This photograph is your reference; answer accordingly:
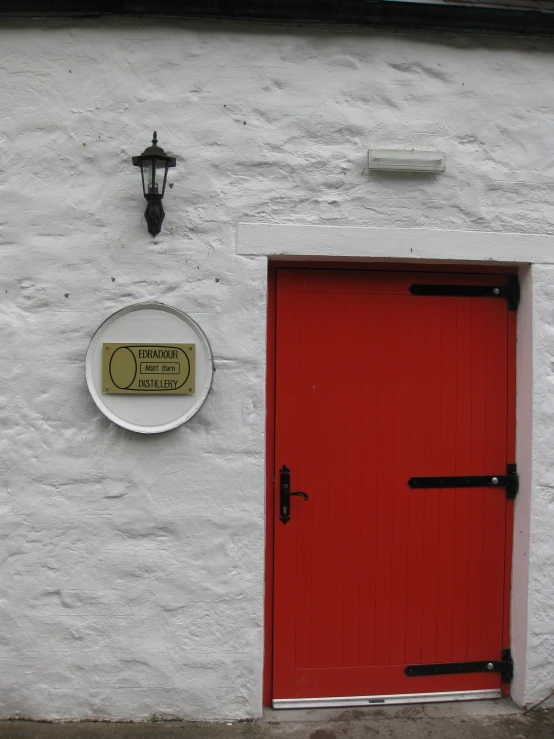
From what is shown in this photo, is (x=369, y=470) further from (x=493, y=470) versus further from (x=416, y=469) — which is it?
(x=493, y=470)

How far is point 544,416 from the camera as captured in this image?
11.6ft

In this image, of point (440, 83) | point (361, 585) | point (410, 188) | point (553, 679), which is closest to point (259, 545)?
point (361, 585)

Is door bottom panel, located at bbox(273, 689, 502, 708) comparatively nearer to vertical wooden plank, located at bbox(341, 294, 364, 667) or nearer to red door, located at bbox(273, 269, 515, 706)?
red door, located at bbox(273, 269, 515, 706)

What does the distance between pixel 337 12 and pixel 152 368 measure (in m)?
2.03

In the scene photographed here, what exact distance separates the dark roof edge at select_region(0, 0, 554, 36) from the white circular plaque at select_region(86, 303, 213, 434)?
1.49 metres

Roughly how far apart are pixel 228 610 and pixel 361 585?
734 mm

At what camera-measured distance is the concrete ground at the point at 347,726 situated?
3305 millimetres

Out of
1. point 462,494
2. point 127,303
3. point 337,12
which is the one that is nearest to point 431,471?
point 462,494

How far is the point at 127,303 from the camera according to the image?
339 centimetres

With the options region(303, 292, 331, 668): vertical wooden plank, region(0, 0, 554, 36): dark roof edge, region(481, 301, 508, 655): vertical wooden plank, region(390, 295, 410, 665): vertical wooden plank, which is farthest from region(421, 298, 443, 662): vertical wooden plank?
region(0, 0, 554, 36): dark roof edge

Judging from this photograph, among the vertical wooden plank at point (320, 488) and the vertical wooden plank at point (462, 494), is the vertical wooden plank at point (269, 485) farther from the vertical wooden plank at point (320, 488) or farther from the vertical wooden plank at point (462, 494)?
the vertical wooden plank at point (462, 494)

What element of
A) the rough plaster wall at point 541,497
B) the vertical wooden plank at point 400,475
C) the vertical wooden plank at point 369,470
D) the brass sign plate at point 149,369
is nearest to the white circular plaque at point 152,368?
the brass sign plate at point 149,369

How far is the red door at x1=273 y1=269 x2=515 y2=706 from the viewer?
141 inches

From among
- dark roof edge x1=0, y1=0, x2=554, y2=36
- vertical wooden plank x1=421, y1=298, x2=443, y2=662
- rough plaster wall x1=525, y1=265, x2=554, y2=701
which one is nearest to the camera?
dark roof edge x1=0, y1=0, x2=554, y2=36
